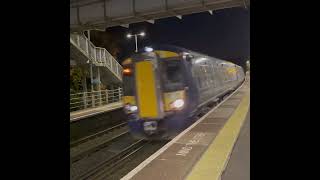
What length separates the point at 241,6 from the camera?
12836 mm

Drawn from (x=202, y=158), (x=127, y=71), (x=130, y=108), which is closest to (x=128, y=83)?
(x=127, y=71)

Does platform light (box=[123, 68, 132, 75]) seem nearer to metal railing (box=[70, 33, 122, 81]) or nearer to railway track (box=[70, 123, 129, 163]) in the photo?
railway track (box=[70, 123, 129, 163])

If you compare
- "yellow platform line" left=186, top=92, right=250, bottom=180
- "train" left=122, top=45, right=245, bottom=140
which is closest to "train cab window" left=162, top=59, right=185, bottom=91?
"train" left=122, top=45, right=245, bottom=140

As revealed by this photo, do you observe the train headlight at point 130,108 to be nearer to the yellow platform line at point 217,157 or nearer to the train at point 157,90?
the train at point 157,90

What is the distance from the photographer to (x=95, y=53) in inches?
853

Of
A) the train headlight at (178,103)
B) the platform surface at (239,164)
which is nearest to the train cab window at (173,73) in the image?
the train headlight at (178,103)

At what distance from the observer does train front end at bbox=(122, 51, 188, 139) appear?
9.64 meters

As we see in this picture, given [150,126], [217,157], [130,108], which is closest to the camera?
[217,157]

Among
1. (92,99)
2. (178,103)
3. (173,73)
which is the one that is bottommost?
(92,99)

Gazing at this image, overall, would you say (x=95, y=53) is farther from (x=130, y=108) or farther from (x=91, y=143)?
(x=130, y=108)

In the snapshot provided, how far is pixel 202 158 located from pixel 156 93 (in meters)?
3.41

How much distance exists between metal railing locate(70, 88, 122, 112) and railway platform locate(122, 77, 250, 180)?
11960mm
